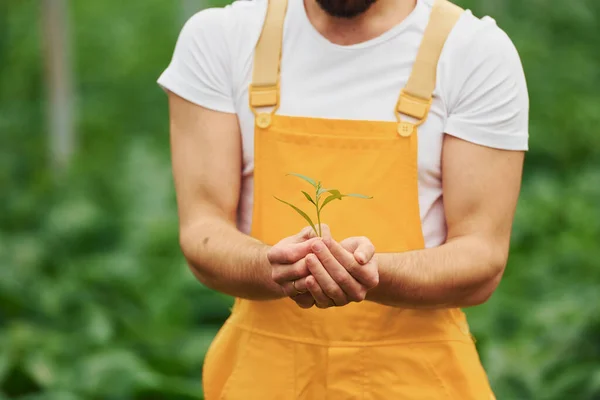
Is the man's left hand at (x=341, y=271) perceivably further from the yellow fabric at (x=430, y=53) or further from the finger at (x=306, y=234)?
the yellow fabric at (x=430, y=53)

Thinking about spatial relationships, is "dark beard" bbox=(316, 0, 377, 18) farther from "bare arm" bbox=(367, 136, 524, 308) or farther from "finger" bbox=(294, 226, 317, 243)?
"finger" bbox=(294, 226, 317, 243)

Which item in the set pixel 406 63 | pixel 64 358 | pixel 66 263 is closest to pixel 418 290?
pixel 406 63

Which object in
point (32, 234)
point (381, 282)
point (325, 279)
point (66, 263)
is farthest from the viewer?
point (32, 234)

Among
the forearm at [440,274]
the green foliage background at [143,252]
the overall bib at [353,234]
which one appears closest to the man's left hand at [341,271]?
the forearm at [440,274]

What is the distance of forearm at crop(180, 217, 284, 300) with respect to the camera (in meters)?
2.74

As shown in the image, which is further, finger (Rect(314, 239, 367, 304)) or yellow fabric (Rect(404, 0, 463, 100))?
yellow fabric (Rect(404, 0, 463, 100))

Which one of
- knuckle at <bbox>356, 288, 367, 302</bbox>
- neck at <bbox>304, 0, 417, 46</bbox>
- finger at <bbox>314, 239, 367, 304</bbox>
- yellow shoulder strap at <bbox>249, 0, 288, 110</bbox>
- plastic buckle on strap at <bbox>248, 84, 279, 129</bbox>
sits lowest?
knuckle at <bbox>356, 288, 367, 302</bbox>

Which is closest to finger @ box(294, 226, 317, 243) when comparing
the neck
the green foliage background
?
the neck

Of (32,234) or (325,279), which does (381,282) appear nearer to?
(325,279)

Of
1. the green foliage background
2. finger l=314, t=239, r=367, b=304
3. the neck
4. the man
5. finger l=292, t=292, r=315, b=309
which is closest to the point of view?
finger l=314, t=239, r=367, b=304

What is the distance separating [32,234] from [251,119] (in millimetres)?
5202

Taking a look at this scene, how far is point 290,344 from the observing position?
9.64ft

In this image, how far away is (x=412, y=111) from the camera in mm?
2844

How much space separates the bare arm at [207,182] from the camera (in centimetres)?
291
